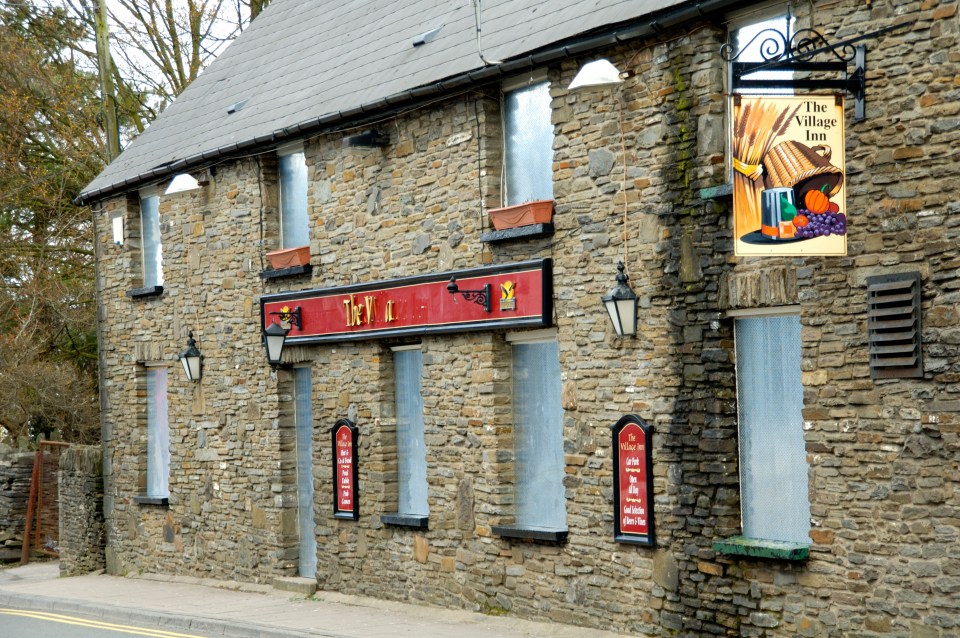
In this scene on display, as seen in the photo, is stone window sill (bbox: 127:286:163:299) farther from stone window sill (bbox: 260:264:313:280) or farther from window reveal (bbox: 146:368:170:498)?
stone window sill (bbox: 260:264:313:280)

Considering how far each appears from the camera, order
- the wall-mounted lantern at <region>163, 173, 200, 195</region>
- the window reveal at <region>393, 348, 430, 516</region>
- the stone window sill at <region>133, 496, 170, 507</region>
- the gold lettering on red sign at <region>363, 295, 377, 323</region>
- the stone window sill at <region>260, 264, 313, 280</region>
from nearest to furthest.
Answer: the window reveal at <region>393, 348, 430, 516</region> → the gold lettering on red sign at <region>363, 295, 377, 323</region> → the stone window sill at <region>260, 264, 313, 280</region> → the wall-mounted lantern at <region>163, 173, 200, 195</region> → the stone window sill at <region>133, 496, 170, 507</region>

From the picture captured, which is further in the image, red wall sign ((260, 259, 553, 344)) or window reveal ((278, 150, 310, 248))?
window reveal ((278, 150, 310, 248))

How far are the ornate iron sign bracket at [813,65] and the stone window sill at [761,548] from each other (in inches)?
133

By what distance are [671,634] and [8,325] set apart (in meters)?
20.9

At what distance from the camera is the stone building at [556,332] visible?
9.73 meters

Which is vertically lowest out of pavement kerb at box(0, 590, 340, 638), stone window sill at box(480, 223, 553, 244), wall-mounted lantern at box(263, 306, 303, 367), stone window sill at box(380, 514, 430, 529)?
pavement kerb at box(0, 590, 340, 638)

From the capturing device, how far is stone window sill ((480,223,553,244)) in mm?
12781

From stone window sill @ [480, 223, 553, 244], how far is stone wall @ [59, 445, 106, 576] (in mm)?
10783

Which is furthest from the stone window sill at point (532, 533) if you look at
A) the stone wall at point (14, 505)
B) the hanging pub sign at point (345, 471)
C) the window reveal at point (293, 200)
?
the stone wall at point (14, 505)

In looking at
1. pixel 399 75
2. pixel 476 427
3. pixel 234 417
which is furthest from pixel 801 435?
pixel 234 417

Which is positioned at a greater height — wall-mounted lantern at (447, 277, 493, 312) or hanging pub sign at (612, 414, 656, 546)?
wall-mounted lantern at (447, 277, 493, 312)

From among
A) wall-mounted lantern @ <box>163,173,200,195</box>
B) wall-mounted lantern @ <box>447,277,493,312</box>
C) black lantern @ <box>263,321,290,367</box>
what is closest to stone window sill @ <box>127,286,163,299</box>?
wall-mounted lantern @ <box>163,173,200,195</box>

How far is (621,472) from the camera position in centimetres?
1201

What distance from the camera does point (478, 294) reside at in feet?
44.3
